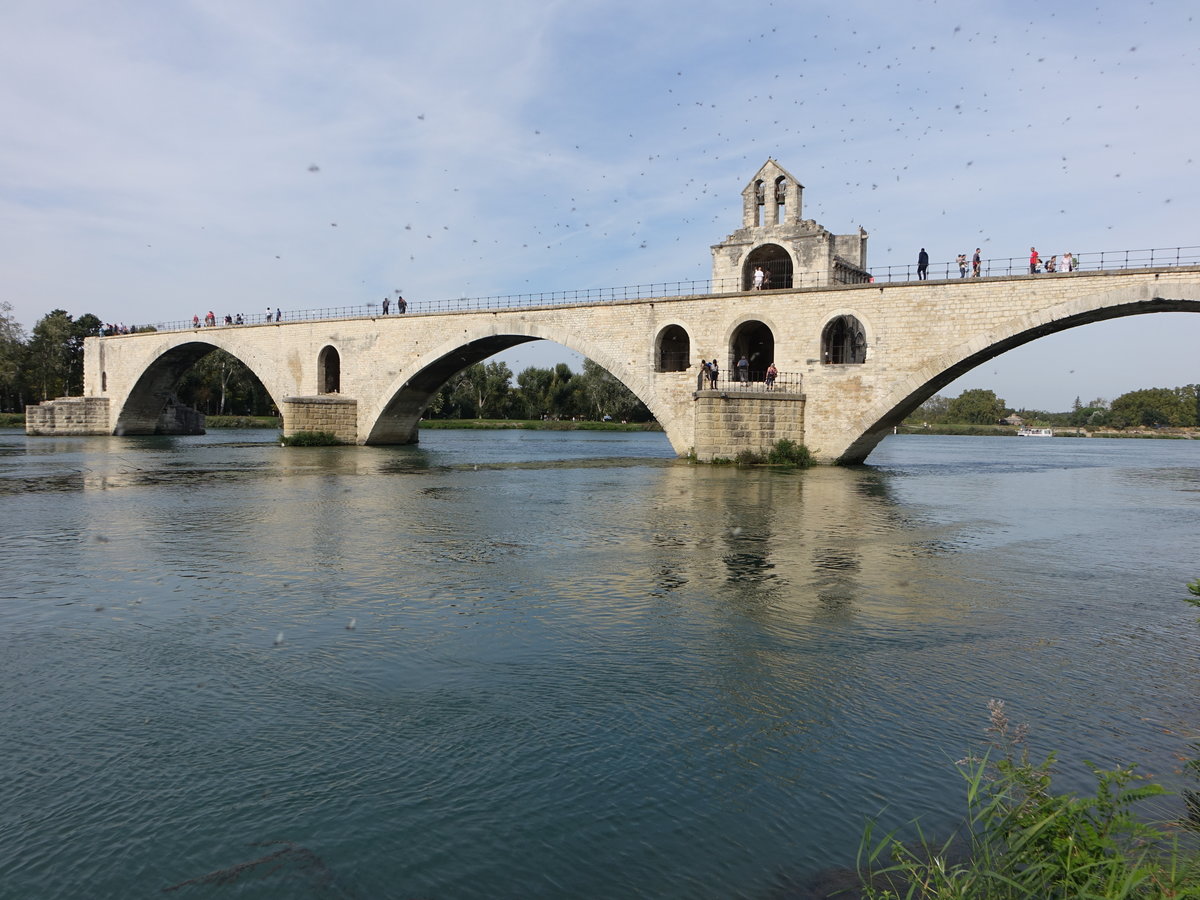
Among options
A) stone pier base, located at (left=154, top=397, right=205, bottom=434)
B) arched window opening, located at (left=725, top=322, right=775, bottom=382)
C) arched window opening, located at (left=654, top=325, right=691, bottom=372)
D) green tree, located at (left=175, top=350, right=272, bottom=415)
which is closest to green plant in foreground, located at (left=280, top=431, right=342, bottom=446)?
arched window opening, located at (left=654, top=325, right=691, bottom=372)

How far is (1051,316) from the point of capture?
26562 millimetres

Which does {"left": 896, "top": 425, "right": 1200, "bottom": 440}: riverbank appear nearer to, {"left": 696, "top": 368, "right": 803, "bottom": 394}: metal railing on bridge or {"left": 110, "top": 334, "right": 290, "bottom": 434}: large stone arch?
{"left": 696, "top": 368, "right": 803, "bottom": 394}: metal railing on bridge

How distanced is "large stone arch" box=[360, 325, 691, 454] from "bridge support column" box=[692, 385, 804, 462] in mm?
4059

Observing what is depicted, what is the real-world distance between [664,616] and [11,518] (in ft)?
46.1

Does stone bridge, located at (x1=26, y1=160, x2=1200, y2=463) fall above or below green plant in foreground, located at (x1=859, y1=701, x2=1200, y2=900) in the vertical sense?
above

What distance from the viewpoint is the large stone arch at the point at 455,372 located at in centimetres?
3666

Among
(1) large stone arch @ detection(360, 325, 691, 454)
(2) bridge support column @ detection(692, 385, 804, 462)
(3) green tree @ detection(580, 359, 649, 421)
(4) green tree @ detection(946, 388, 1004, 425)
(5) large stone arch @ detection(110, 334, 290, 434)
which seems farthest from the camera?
(4) green tree @ detection(946, 388, 1004, 425)

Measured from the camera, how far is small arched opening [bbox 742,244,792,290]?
→ 37312 mm

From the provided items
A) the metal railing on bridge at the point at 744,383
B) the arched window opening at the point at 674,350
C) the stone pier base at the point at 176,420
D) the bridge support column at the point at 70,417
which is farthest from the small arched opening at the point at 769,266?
the bridge support column at the point at 70,417

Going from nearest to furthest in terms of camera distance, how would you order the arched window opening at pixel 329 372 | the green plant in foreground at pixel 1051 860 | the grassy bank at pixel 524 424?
the green plant in foreground at pixel 1051 860, the arched window opening at pixel 329 372, the grassy bank at pixel 524 424

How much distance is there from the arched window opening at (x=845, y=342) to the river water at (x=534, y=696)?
18.9m

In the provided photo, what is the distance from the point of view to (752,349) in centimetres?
3769

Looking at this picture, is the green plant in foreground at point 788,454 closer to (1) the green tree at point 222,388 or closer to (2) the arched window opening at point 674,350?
(2) the arched window opening at point 674,350

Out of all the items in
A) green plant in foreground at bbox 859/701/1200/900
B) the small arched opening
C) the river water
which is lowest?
the river water
